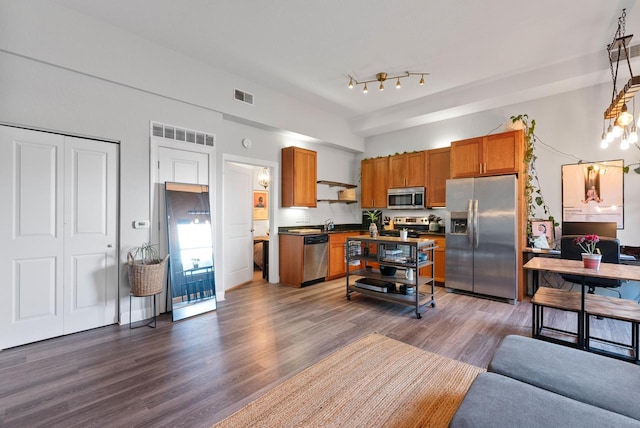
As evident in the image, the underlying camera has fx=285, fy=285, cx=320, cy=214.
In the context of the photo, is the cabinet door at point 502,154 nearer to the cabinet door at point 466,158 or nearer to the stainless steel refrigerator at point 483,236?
the cabinet door at point 466,158

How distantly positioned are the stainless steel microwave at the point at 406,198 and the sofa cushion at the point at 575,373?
398 centimetres

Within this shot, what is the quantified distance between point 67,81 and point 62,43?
14.3 inches

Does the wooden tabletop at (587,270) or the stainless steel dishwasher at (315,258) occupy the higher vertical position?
the wooden tabletop at (587,270)

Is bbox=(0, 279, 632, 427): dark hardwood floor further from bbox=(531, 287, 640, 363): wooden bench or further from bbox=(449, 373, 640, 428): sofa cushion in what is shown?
bbox=(449, 373, 640, 428): sofa cushion

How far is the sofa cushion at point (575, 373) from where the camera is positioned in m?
1.38

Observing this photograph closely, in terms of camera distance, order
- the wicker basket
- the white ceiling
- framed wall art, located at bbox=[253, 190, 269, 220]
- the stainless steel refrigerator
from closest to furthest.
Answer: the white ceiling
the wicker basket
the stainless steel refrigerator
framed wall art, located at bbox=[253, 190, 269, 220]

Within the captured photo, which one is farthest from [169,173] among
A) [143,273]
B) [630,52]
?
[630,52]

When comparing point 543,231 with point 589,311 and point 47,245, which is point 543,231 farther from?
point 47,245

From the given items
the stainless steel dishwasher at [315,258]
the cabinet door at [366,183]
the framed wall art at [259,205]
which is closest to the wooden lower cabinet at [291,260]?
the stainless steel dishwasher at [315,258]

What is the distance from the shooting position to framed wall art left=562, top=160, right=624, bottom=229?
3996mm

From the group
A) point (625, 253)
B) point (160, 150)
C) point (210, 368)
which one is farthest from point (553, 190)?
point (160, 150)

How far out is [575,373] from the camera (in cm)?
156

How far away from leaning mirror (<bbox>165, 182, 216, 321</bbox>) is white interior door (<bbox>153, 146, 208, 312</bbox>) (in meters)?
0.10

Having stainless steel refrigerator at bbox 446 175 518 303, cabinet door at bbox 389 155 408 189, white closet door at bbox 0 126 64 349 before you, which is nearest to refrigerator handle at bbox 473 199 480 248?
stainless steel refrigerator at bbox 446 175 518 303
